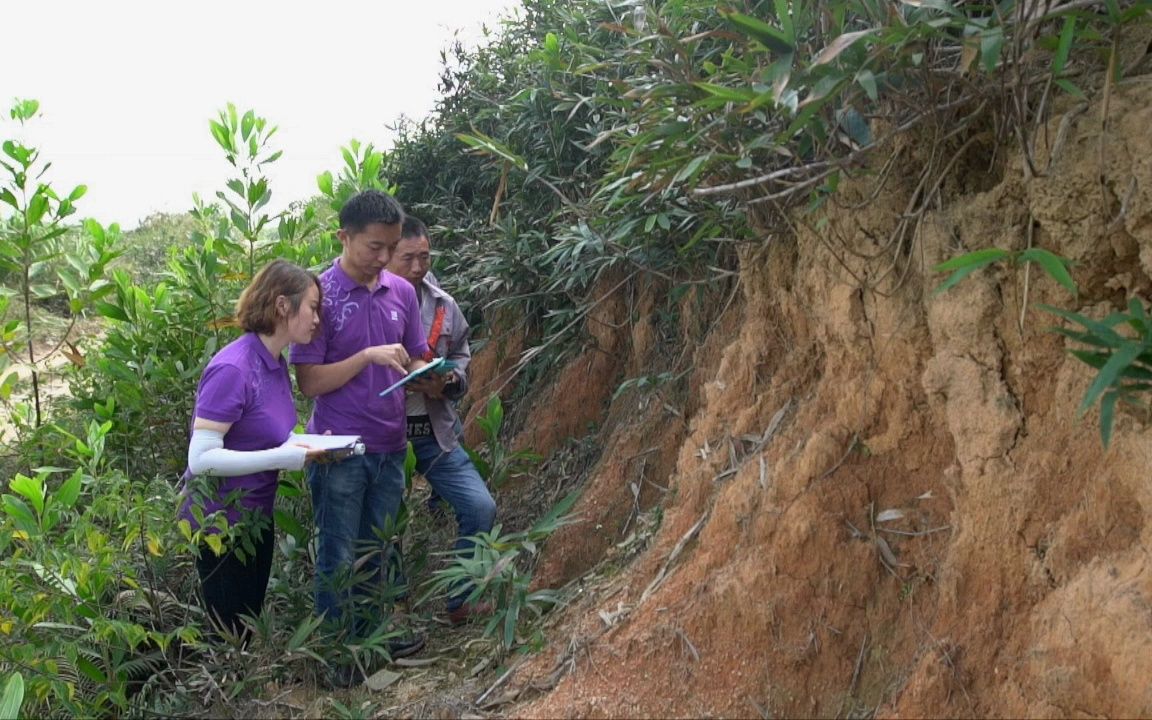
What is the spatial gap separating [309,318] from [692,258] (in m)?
1.82

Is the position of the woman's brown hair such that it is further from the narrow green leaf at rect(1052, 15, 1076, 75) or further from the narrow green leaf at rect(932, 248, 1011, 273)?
the narrow green leaf at rect(1052, 15, 1076, 75)

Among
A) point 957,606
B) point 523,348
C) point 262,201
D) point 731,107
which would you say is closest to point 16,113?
point 262,201

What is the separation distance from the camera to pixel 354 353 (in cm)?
481

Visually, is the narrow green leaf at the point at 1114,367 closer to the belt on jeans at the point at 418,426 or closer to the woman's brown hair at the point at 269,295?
Answer: the woman's brown hair at the point at 269,295

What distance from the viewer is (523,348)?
23.7 feet

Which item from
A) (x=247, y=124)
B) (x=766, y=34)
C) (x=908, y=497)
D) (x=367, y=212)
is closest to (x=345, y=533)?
(x=367, y=212)

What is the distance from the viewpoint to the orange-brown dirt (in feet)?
9.25

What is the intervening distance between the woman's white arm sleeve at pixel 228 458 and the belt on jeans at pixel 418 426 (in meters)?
1.02

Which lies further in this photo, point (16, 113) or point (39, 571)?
point (16, 113)

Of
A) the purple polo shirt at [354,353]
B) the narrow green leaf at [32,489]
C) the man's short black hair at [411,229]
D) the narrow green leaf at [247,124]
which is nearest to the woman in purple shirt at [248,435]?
the purple polo shirt at [354,353]

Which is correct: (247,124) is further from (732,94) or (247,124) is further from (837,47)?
(837,47)

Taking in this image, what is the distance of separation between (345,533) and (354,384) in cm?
65

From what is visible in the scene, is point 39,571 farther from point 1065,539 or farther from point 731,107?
point 1065,539

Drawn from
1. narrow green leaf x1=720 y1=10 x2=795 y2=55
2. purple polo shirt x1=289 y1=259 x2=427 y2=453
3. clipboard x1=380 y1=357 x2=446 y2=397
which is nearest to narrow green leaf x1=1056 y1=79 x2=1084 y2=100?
narrow green leaf x1=720 y1=10 x2=795 y2=55
